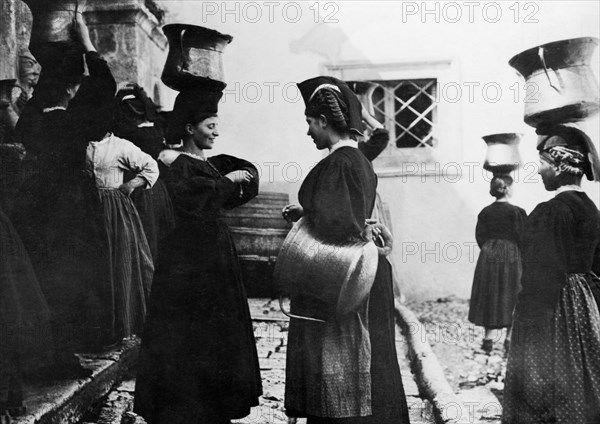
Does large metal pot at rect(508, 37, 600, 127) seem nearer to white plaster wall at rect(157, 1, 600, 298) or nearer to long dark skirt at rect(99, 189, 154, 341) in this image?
white plaster wall at rect(157, 1, 600, 298)

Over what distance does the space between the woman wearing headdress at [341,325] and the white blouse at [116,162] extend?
2.61 ft

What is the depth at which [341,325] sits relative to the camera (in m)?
3.00

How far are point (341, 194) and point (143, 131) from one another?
3.77 ft

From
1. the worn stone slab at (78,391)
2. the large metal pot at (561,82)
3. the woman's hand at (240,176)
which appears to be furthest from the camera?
the large metal pot at (561,82)

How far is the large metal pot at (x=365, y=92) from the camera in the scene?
3471 mm

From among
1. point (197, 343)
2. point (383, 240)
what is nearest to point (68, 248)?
point (197, 343)

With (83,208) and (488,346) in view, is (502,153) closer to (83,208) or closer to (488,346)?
(488,346)

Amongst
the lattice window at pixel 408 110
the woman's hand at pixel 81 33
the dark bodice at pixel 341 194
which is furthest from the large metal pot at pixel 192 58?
the lattice window at pixel 408 110

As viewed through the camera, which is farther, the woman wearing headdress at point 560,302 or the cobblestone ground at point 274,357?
the cobblestone ground at point 274,357

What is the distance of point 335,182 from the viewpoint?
118 inches

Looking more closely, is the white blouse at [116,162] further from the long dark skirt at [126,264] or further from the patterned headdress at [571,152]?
the patterned headdress at [571,152]

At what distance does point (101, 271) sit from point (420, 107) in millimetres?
1972

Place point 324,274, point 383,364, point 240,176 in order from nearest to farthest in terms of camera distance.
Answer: point 324,274, point 383,364, point 240,176

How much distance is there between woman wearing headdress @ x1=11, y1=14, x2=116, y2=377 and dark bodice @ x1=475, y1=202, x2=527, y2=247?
Answer: 2079mm
